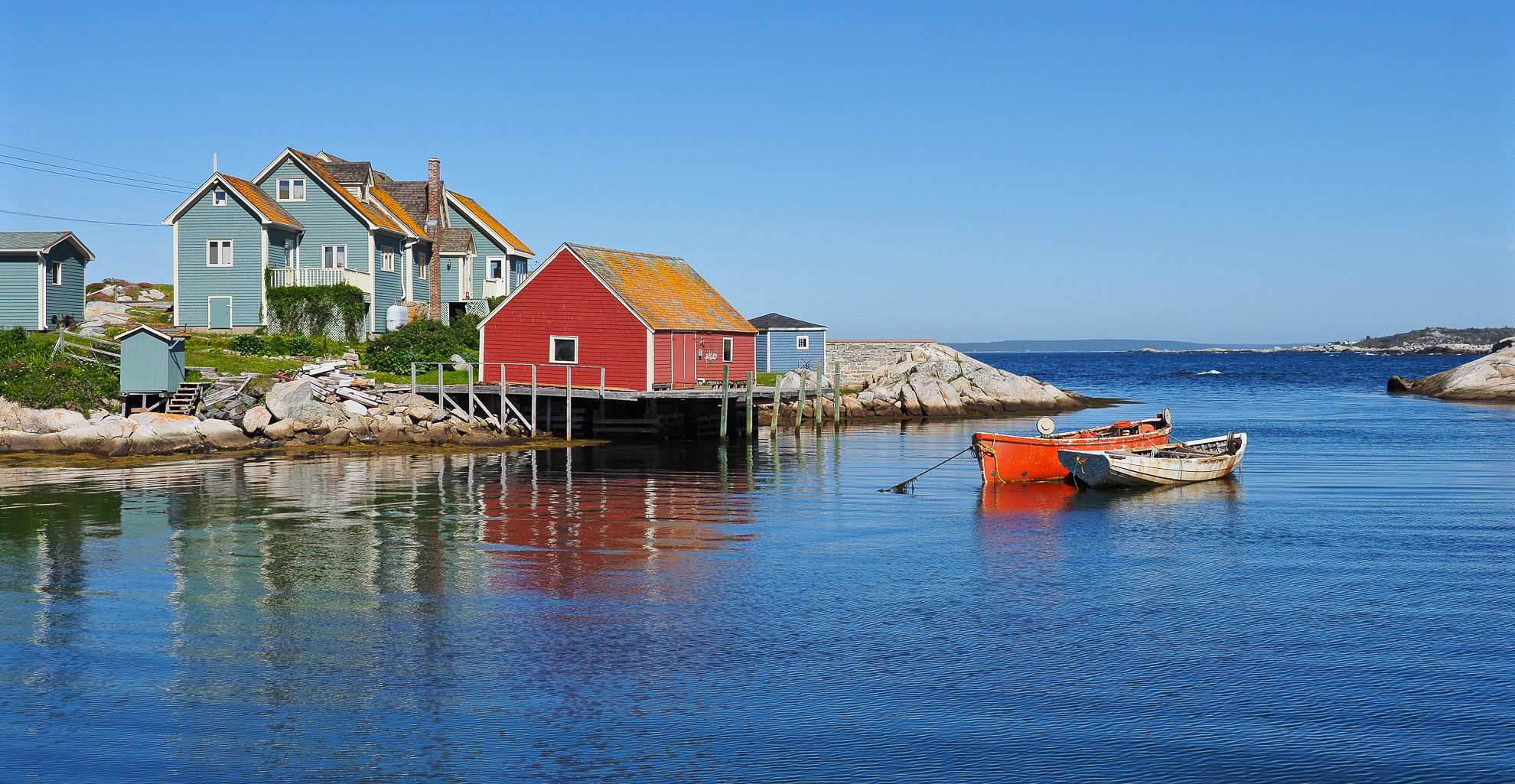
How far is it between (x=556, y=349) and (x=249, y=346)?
1256cm

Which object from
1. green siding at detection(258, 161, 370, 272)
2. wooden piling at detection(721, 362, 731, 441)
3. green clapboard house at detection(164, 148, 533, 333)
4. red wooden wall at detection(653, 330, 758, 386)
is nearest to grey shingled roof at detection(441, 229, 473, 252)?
Answer: green clapboard house at detection(164, 148, 533, 333)

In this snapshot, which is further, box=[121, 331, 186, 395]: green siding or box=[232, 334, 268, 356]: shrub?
box=[232, 334, 268, 356]: shrub

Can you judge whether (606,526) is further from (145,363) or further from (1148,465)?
(145,363)

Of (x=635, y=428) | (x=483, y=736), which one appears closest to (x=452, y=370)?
(x=635, y=428)

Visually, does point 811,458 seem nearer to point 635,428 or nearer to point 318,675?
point 635,428

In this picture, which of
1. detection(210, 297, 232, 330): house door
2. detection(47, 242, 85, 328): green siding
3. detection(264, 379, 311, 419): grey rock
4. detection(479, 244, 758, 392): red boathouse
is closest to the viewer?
detection(264, 379, 311, 419): grey rock

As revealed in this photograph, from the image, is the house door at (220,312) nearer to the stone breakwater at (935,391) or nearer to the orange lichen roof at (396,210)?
the orange lichen roof at (396,210)

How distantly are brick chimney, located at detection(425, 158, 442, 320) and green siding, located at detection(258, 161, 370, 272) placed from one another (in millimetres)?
6611

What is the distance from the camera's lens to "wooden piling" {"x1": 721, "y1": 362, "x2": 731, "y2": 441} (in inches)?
1761

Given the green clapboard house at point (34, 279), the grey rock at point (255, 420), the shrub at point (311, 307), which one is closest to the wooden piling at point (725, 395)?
the grey rock at point (255, 420)

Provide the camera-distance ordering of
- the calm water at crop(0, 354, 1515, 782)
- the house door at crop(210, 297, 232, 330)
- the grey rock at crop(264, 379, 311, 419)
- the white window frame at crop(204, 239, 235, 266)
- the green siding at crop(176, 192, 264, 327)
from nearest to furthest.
A: the calm water at crop(0, 354, 1515, 782) < the grey rock at crop(264, 379, 311, 419) < the green siding at crop(176, 192, 264, 327) < the white window frame at crop(204, 239, 235, 266) < the house door at crop(210, 297, 232, 330)

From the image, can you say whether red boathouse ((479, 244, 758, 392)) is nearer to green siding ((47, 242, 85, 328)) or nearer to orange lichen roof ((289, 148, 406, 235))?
Answer: orange lichen roof ((289, 148, 406, 235))

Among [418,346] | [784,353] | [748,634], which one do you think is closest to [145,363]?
[418,346]

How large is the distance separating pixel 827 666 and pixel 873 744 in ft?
8.65
